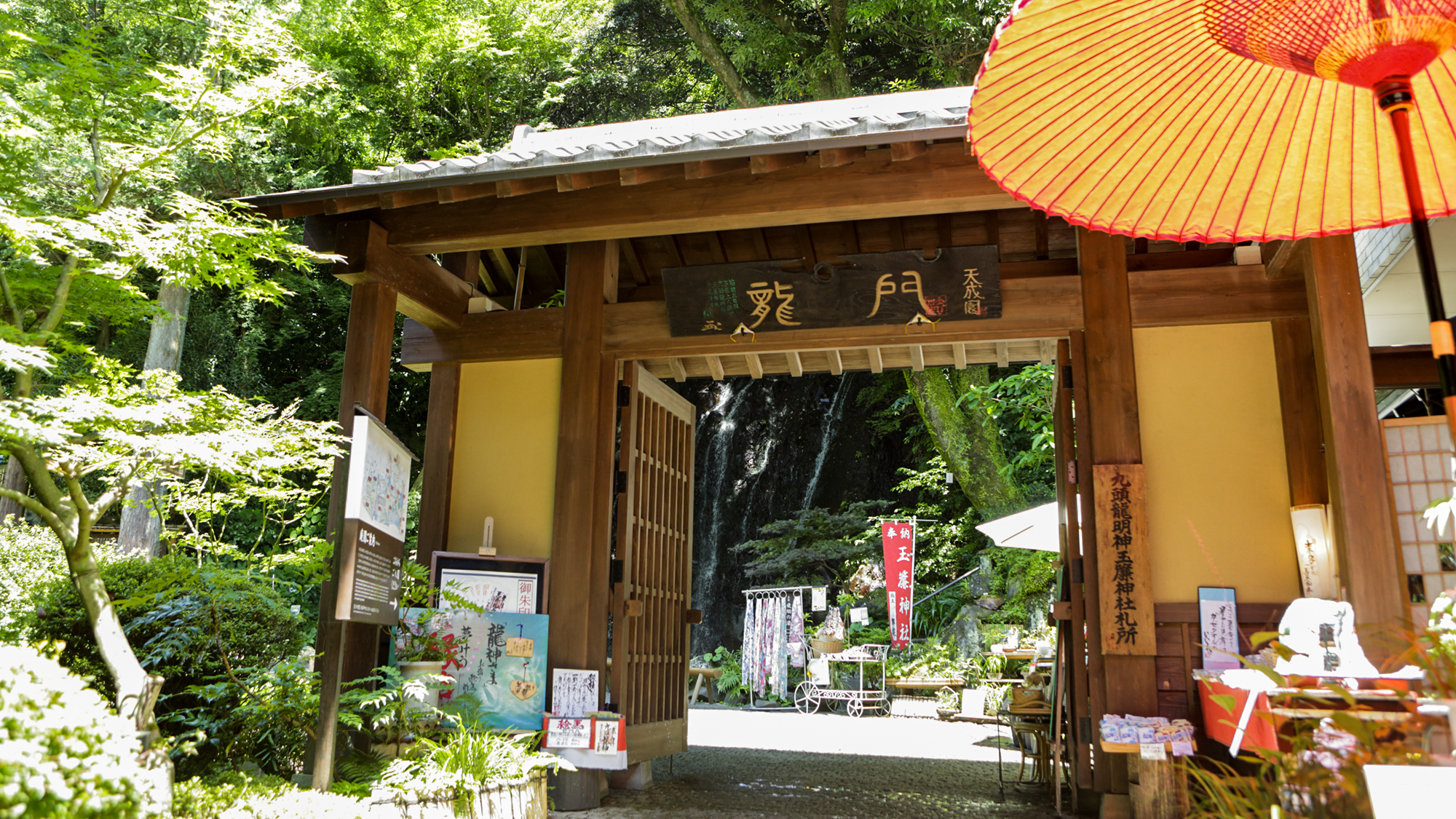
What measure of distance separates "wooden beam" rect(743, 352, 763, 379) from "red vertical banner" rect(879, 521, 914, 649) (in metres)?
6.19

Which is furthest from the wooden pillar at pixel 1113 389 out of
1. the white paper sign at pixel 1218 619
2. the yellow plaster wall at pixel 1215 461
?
the white paper sign at pixel 1218 619

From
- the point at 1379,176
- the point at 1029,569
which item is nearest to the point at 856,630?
the point at 1029,569

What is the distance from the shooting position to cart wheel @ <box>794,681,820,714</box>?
13156mm

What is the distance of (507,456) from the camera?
613cm

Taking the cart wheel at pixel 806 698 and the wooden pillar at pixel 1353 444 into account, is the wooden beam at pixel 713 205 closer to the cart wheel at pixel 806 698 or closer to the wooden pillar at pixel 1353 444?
the wooden pillar at pixel 1353 444

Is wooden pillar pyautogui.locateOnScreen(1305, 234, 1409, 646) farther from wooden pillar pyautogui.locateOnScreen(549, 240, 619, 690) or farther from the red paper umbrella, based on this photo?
wooden pillar pyautogui.locateOnScreen(549, 240, 619, 690)

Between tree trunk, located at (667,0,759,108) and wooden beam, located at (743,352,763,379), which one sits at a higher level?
tree trunk, located at (667,0,759,108)

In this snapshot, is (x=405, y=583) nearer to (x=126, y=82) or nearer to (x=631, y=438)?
(x=631, y=438)

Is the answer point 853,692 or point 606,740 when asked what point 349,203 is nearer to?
point 606,740

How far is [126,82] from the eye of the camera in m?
4.81

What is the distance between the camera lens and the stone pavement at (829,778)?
17.5 feet

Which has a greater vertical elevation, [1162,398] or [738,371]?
[738,371]

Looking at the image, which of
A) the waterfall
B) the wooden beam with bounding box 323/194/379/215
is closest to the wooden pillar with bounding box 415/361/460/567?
the wooden beam with bounding box 323/194/379/215

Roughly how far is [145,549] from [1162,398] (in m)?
12.2
